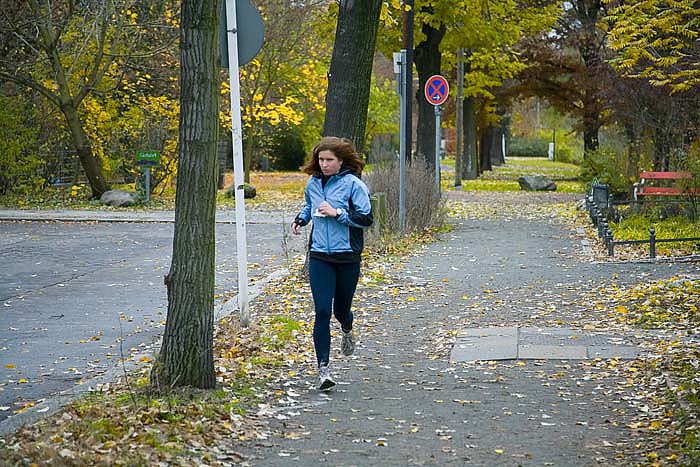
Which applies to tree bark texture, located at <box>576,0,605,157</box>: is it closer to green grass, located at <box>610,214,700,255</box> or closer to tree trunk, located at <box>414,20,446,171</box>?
tree trunk, located at <box>414,20,446,171</box>

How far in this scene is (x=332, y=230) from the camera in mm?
7633

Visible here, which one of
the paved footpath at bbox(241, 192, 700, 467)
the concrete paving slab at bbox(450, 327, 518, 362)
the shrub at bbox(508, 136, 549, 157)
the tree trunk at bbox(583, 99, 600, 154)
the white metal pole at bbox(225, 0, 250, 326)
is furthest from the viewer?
the shrub at bbox(508, 136, 549, 157)

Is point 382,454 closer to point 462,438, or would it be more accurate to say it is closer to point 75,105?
point 462,438

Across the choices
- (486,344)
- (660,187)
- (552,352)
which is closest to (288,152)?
(660,187)

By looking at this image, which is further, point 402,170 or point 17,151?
point 17,151

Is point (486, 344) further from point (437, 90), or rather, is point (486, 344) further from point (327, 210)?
point (437, 90)

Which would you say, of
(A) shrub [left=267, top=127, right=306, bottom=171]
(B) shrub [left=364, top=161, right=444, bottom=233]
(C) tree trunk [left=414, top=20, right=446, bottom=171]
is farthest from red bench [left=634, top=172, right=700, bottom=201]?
(A) shrub [left=267, top=127, right=306, bottom=171]

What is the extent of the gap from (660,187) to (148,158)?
531 inches

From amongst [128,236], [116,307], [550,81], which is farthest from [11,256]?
[550,81]

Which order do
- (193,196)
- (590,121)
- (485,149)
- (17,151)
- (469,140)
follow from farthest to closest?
(485,149)
(469,140)
(590,121)
(17,151)
(193,196)

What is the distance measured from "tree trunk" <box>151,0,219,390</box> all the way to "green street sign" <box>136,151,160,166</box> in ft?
71.4

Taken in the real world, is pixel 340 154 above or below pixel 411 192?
above

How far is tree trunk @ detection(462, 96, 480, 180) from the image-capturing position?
4562 centimetres

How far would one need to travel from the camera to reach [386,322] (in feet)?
35.0
